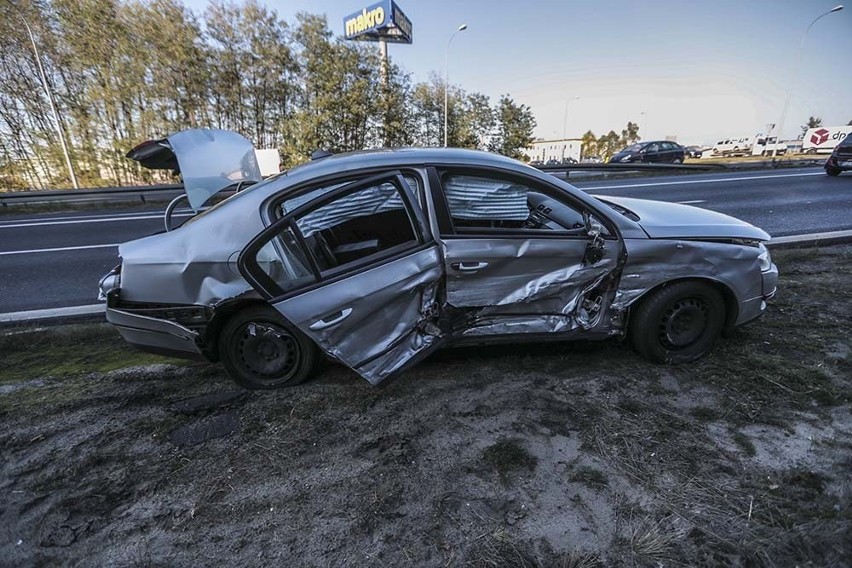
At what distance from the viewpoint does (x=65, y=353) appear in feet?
11.5

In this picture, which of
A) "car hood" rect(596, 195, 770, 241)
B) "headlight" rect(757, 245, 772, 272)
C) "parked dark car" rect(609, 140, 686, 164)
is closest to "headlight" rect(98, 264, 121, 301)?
"car hood" rect(596, 195, 770, 241)

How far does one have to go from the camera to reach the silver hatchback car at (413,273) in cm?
252

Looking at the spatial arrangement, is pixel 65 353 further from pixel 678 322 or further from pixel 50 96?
pixel 50 96

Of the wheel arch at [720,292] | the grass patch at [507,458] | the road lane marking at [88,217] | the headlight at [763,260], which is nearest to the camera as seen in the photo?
the grass patch at [507,458]

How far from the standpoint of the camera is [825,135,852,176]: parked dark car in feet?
40.9

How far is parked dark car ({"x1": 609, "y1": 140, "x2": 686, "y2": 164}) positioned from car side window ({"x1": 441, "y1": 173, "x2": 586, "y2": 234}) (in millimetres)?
21635

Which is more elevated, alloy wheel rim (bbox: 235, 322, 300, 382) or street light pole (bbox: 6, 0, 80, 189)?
street light pole (bbox: 6, 0, 80, 189)

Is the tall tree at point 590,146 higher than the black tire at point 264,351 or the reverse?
higher

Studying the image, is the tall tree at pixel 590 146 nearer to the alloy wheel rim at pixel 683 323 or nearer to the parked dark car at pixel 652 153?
the parked dark car at pixel 652 153

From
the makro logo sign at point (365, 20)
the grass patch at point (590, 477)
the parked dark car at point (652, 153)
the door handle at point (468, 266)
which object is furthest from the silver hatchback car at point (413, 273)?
the makro logo sign at point (365, 20)

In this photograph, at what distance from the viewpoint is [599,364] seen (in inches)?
119

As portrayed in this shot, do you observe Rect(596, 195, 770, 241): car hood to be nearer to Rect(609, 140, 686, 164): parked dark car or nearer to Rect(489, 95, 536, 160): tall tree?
Rect(609, 140, 686, 164): parked dark car

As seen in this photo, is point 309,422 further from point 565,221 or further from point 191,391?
point 565,221

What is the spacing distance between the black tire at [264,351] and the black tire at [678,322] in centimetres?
230
